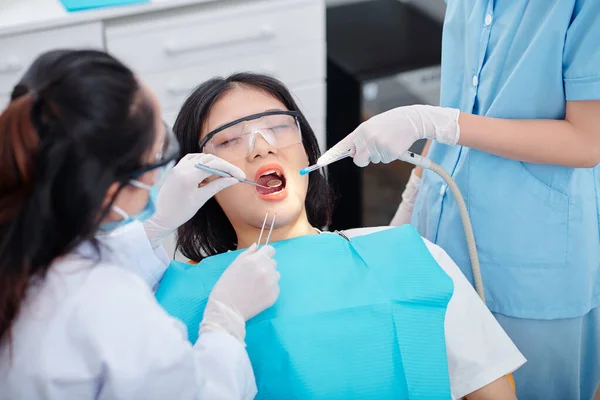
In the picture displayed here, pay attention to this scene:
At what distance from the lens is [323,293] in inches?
56.7

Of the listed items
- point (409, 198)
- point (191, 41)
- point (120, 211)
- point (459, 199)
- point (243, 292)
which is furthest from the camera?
point (191, 41)

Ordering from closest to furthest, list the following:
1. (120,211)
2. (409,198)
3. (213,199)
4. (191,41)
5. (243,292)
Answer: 1. (120,211)
2. (243,292)
3. (213,199)
4. (409,198)
5. (191,41)

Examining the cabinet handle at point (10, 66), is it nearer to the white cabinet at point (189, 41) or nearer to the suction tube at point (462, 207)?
the white cabinet at point (189, 41)

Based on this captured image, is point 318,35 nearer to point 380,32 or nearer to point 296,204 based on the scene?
point 380,32

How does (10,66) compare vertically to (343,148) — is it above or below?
below

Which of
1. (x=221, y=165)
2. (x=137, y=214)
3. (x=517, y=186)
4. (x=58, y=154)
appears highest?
(x=58, y=154)

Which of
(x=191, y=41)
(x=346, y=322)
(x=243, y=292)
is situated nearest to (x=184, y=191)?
(x=243, y=292)

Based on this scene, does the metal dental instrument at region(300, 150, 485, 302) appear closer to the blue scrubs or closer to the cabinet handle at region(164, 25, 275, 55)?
the blue scrubs

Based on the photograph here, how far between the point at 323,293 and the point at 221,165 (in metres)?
0.34

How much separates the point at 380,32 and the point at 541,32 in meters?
1.46

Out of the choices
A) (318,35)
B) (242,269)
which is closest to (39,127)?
(242,269)

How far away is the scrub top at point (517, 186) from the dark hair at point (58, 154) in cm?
85

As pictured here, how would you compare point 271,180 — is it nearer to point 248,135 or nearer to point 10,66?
point 248,135

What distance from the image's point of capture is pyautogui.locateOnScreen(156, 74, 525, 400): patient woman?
1365mm
